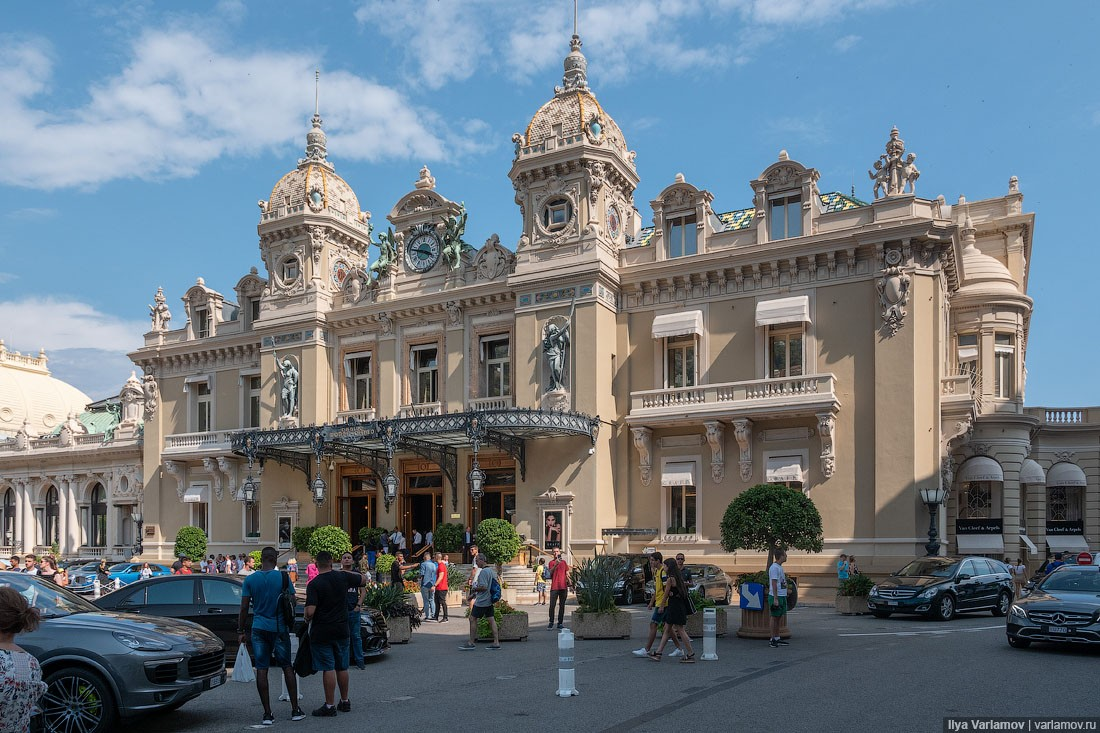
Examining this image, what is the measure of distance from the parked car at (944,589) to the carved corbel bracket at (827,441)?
5.19 m

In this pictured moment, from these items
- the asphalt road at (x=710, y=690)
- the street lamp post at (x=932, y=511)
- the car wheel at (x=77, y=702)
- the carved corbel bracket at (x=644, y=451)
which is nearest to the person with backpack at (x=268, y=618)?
the asphalt road at (x=710, y=690)

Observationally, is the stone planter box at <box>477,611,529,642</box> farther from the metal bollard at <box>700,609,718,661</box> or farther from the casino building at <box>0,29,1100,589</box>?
the casino building at <box>0,29,1100,589</box>

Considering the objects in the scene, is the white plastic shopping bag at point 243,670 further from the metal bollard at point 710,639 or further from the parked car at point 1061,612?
the parked car at point 1061,612

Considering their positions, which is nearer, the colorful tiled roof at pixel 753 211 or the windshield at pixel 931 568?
the windshield at pixel 931 568

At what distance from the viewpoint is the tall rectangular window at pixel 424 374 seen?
3459cm

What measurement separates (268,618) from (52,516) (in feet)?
146

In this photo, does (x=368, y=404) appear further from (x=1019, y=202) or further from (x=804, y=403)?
(x=1019, y=202)

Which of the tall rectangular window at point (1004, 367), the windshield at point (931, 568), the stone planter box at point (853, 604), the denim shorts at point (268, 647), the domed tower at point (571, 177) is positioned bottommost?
the stone planter box at point (853, 604)

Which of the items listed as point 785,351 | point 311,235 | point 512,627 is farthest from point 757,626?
point 311,235

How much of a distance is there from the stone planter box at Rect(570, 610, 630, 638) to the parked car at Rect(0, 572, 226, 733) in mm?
9518

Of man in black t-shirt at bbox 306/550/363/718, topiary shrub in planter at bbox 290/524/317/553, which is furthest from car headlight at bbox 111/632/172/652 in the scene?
topiary shrub in planter at bbox 290/524/317/553

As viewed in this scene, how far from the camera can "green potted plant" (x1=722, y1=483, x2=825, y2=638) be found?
22.2 meters

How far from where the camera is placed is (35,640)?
963 centimetres

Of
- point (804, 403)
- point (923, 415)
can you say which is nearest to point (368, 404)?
point (804, 403)
